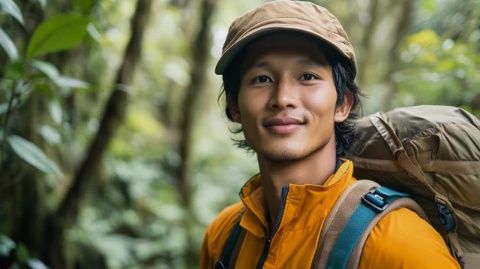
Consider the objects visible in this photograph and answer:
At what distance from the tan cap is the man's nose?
0.63 ft

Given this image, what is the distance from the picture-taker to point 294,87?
5.89 ft

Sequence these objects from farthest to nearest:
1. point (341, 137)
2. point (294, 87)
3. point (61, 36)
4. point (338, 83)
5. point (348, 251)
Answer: point (61, 36), point (341, 137), point (338, 83), point (294, 87), point (348, 251)

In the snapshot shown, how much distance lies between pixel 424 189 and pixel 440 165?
105 mm

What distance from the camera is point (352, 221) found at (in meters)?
1.55

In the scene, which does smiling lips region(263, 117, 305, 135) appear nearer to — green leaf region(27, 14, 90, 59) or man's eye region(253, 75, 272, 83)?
man's eye region(253, 75, 272, 83)

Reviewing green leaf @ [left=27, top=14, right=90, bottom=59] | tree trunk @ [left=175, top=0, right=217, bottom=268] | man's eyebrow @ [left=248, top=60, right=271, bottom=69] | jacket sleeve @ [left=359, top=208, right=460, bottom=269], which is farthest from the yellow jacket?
tree trunk @ [left=175, top=0, right=217, bottom=268]

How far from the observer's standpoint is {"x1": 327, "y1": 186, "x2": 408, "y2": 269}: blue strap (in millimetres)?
1497

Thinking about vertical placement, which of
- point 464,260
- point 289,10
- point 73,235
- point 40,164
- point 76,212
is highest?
point 289,10

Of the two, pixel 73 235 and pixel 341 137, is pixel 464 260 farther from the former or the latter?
pixel 73 235

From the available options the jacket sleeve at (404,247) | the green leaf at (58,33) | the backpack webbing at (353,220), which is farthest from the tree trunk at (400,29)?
the jacket sleeve at (404,247)

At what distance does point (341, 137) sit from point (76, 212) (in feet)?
8.05

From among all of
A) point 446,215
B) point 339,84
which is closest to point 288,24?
point 339,84

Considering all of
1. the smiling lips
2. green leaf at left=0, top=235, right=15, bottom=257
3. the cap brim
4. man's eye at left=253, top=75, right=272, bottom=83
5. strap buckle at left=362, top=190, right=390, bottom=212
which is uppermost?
the cap brim

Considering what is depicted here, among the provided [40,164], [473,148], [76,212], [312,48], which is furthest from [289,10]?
[76,212]
